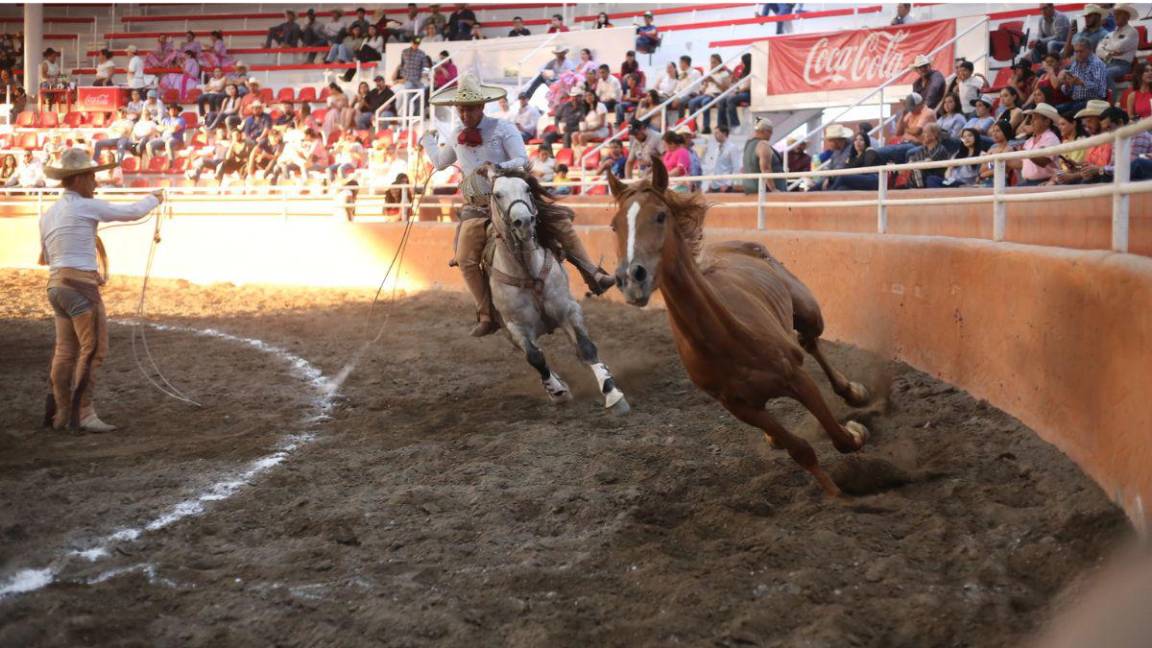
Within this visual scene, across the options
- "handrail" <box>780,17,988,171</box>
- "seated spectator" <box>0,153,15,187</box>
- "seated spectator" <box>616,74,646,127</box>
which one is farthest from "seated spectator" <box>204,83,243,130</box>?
"handrail" <box>780,17,988,171</box>

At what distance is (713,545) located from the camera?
14.8 ft

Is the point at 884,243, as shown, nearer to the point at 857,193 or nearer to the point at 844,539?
the point at 857,193

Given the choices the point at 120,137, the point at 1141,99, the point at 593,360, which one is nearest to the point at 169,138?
the point at 120,137

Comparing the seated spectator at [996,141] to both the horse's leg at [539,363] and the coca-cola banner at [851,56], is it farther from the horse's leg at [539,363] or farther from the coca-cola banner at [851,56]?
the horse's leg at [539,363]

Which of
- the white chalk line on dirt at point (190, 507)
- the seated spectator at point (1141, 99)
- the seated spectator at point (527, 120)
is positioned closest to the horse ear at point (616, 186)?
the white chalk line on dirt at point (190, 507)

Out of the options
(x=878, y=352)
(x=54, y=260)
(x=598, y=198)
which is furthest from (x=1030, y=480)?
(x=598, y=198)

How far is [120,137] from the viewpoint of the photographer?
26031mm

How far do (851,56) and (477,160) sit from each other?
31.9 feet

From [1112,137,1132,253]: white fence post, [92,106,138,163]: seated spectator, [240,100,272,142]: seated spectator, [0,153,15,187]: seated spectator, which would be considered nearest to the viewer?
[1112,137,1132,253]: white fence post

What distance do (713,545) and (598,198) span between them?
37.2 feet

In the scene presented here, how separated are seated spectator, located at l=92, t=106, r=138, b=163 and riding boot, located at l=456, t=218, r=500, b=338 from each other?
63.9 ft

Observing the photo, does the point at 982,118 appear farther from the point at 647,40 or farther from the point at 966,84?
the point at 647,40

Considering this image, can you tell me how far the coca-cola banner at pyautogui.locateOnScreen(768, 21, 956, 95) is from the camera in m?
15.4

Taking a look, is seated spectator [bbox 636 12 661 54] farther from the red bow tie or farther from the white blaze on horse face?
the white blaze on horse face
